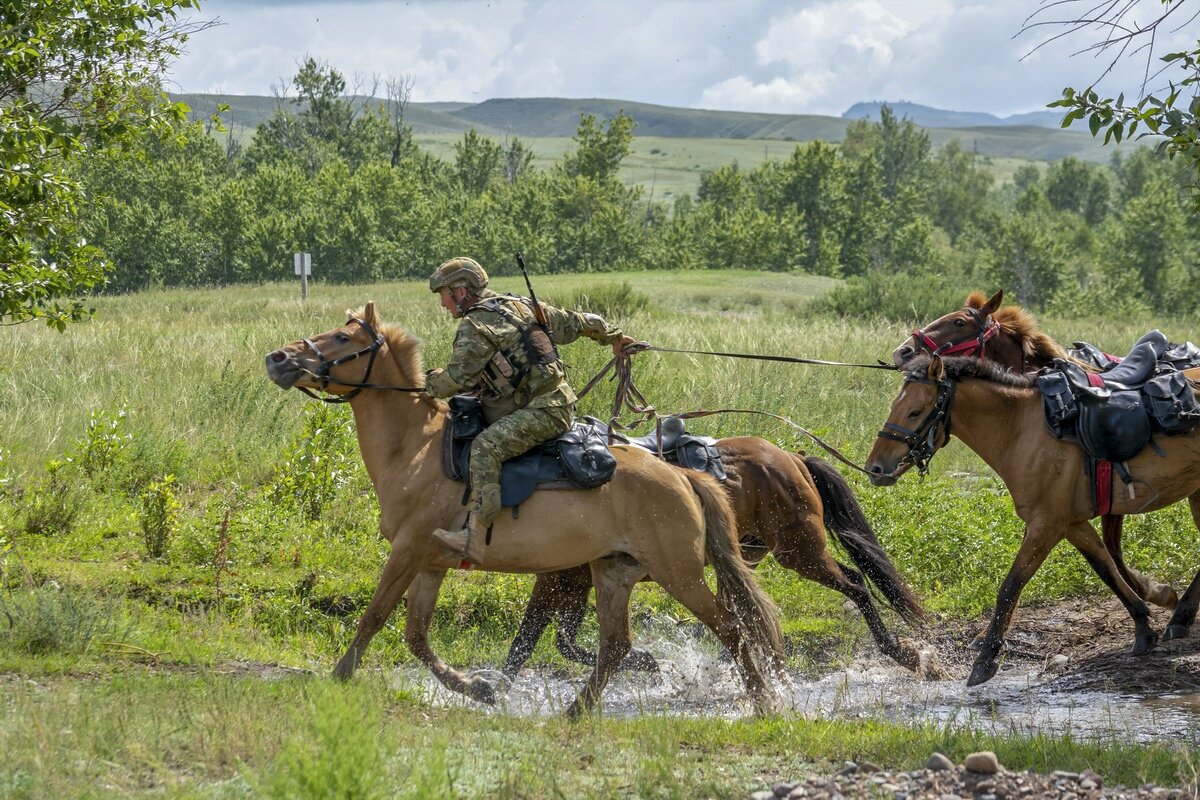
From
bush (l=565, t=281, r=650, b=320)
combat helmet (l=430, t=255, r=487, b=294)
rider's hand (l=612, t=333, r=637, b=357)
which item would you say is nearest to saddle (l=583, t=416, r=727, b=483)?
rider's hand (l=612, t=333, r=637, b=357)

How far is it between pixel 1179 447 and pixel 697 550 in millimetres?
3532

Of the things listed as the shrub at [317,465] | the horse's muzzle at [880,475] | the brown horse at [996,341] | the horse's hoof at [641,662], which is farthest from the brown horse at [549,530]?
the shrub at [317,465]

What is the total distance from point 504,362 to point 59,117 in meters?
4.82

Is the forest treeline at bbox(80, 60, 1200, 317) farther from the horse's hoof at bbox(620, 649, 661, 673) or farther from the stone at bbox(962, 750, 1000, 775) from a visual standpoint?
the stone at bbox(962, 750, 1000, 775)

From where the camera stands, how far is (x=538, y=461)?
24.2 feet

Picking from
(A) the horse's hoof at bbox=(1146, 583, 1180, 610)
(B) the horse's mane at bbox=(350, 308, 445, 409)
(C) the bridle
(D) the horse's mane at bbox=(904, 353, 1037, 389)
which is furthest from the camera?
(A) the horse's hoof at bbox=(1146, 583, 1180, 610)

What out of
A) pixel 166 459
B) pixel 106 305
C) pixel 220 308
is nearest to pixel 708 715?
pixel 166 459

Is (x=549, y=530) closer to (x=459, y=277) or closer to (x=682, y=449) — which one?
(x=682, y=449)

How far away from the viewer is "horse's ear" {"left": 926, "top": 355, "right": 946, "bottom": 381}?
8117 mm

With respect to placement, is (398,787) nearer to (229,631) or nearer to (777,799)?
(777,799)

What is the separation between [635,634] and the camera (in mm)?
9742

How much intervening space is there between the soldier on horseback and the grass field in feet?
4.15

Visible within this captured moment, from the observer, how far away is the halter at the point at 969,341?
8469 millimetres

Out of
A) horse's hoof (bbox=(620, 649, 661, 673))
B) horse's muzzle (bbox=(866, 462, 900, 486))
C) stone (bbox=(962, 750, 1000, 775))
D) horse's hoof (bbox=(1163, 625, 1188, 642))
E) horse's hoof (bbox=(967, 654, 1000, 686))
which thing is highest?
horse's muzzle (bbox=(866, 462, 900, 486))
